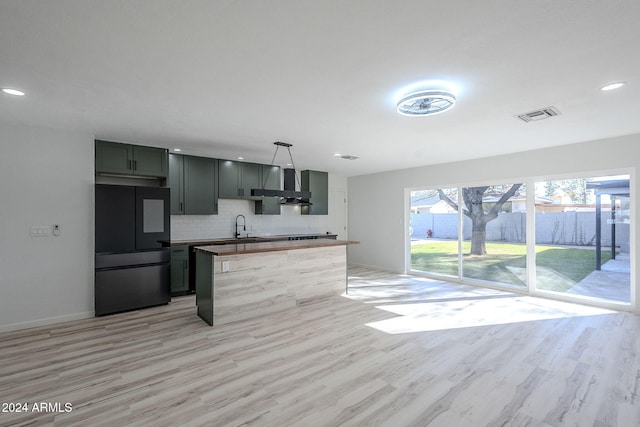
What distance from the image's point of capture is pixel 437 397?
2303 millimetres

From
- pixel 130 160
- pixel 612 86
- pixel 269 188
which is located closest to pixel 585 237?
pixel 612 86

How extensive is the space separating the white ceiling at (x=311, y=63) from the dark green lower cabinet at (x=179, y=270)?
1988mm

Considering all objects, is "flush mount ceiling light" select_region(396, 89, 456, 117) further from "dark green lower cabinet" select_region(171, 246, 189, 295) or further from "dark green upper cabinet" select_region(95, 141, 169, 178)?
"dark green lower cabinet" select_region(171, 246, 189, 295)

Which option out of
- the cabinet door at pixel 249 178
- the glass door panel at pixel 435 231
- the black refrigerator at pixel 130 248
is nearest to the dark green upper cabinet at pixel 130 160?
the black refrigerator at pixel 130 248

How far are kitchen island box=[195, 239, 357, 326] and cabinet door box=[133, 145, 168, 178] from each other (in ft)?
5.15

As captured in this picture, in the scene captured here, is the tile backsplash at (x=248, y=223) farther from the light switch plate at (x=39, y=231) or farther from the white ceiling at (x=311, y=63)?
the white ceiling at (x=311, y=63)

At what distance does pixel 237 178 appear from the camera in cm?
607

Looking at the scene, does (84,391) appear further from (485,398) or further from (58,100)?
(485,398)

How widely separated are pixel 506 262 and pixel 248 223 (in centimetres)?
517

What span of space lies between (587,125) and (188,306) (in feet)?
19.6

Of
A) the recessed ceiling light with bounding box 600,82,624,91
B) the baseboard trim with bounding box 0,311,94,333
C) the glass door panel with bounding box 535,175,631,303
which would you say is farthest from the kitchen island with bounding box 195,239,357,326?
the recessed ceiling light with bounding box 600,82,624,91

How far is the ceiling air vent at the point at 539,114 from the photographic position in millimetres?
3234

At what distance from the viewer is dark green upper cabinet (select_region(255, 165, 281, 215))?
6453mm

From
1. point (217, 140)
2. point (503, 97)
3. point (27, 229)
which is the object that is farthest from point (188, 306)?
point (503, 97)
